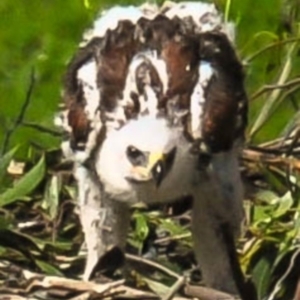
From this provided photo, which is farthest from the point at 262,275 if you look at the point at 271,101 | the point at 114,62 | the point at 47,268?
the point at 271,101

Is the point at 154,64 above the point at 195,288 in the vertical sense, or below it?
above

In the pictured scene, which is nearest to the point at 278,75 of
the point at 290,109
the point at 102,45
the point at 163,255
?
the point at 290,109

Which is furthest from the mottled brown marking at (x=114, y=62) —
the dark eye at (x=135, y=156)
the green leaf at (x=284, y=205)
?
the green leaf at (x=284, y=205)

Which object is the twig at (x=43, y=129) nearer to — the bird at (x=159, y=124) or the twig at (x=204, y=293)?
the bird at (x=159, y=124)

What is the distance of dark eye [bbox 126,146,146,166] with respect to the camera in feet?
13.6

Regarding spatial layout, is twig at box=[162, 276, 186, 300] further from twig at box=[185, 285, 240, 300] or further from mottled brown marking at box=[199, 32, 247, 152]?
mottled brown marking at box=[199, 32, 247, 152]

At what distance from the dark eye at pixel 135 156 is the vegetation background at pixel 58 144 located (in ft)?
1.43

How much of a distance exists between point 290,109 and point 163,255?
92 centimetres

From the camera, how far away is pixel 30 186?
189 inches

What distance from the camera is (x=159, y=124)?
4.16 meters

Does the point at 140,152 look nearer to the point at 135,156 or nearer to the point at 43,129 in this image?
the point at 135,156

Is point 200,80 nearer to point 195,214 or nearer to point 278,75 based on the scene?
point 195,214

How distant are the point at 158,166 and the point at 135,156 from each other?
82mm

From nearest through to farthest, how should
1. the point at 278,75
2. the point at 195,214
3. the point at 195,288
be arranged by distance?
the point at 195,288
the point at 195,214
the point at 278,75
